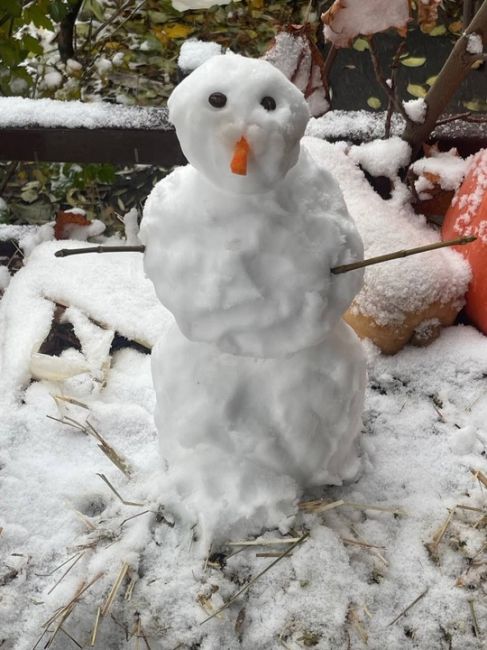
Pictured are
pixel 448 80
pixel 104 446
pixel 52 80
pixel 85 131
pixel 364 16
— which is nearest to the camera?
pixel 104 446

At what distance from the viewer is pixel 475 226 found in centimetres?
118

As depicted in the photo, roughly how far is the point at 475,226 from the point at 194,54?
2.29 ft

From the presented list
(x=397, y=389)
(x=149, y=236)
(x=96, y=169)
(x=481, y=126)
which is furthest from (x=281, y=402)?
(x=96, y=169)

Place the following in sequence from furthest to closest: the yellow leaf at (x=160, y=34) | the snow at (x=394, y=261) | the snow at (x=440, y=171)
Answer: the yellow leaf at (x=160, y=34), the snow at (x=440, y=171), the snow at (x=394, y=261)

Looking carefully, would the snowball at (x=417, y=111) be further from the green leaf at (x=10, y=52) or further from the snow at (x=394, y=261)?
the green leaf at (x=10, y=52)

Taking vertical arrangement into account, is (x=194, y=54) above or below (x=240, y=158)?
below

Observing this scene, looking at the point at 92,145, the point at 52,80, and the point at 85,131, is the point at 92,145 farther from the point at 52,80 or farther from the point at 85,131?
the point at 52,80

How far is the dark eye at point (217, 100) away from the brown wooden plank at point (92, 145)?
2.25ft

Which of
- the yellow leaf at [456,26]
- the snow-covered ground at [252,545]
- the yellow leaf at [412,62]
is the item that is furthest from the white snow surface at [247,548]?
the yellow leaf at [456,26]

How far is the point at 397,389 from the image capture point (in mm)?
1185

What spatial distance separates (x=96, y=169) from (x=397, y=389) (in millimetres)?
948

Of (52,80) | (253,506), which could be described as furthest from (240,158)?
(52,80)

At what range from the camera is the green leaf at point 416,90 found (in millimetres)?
2217

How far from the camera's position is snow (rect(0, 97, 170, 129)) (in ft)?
4.36
